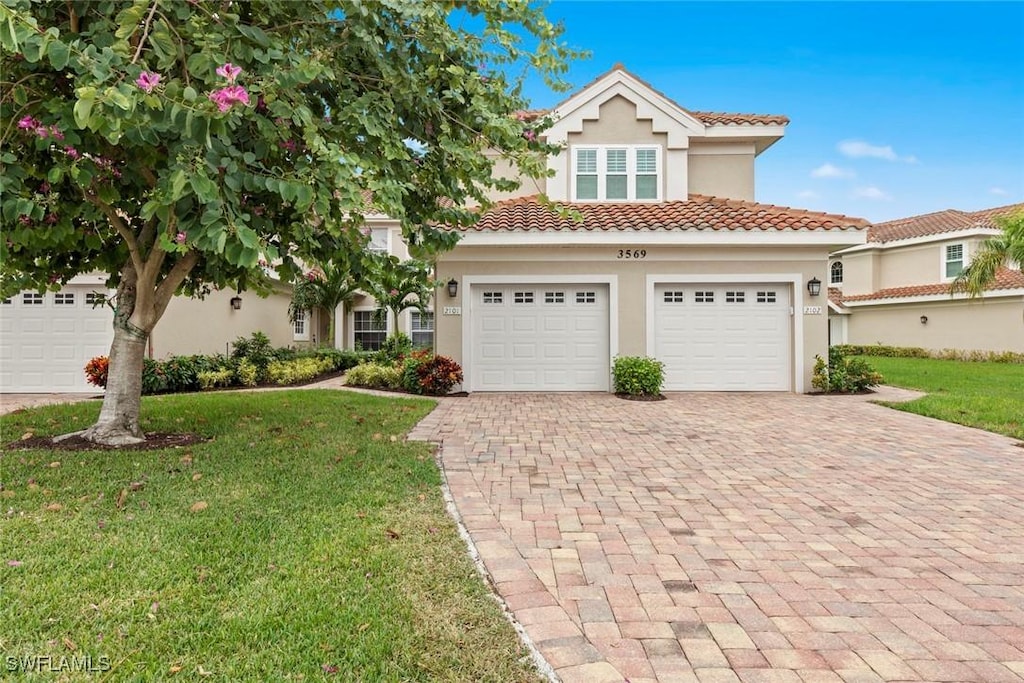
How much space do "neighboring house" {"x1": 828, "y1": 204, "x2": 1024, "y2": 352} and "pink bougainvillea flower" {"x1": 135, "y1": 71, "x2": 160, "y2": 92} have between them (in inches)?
825

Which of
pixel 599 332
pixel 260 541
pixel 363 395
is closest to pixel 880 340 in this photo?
pixel 599 332

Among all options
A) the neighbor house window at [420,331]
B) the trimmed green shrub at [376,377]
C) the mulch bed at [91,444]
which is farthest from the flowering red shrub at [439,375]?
the neighbor house window at [420,331]

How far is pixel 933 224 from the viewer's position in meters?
24.4

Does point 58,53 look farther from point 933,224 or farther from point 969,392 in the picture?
point 933,224

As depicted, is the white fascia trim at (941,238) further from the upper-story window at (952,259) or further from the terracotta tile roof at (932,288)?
the terracotta tile roof at (932,288)

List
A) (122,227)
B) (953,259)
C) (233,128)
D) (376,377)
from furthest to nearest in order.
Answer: (953,259)
(376,377)
(122,227)
(233,128)

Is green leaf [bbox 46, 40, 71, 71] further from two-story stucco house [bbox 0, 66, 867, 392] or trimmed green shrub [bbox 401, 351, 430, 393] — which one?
trimmed green shrub [bbox 401, 351, 430, 393]

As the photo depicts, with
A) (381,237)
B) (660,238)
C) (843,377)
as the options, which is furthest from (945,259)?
(381,237)

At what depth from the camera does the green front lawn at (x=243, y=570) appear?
2.36m

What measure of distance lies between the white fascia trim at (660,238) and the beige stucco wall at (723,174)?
123 inches

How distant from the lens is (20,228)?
5016 millimetres

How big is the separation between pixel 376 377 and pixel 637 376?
6.11 m

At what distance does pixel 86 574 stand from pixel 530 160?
15.9ft

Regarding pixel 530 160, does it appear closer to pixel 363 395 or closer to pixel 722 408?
pixel 722 408
